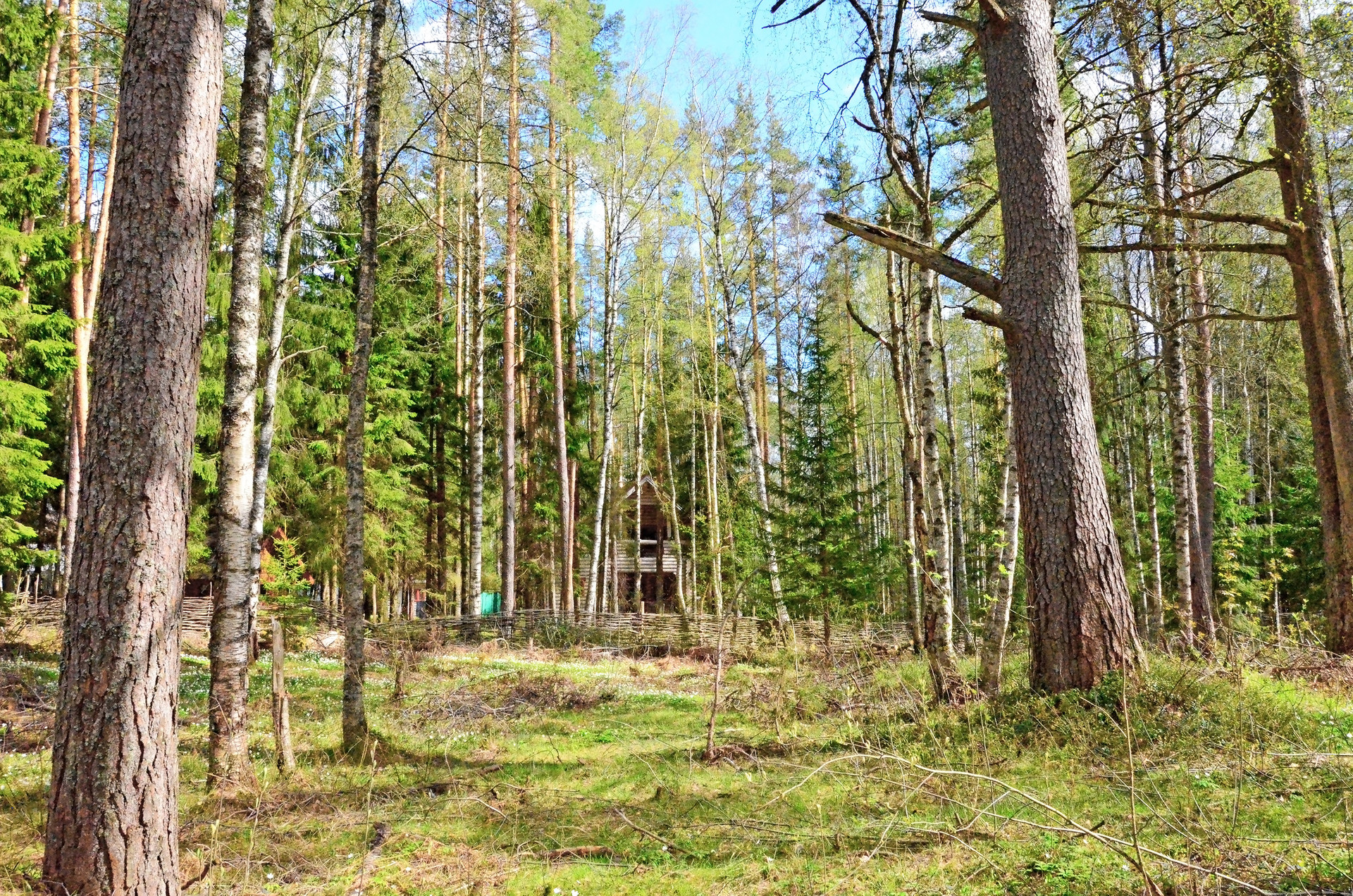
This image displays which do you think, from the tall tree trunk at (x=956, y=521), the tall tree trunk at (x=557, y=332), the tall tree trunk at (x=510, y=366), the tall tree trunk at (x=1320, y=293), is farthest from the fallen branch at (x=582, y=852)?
the tall tree trunk at (x=956, y=521)

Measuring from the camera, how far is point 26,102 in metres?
11.5

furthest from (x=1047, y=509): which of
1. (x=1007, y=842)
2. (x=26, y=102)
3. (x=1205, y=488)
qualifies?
(x=26, y=102)

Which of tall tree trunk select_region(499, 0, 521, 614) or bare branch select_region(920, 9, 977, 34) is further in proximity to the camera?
tall tree trunk select_region(499, 0, 521, 614)

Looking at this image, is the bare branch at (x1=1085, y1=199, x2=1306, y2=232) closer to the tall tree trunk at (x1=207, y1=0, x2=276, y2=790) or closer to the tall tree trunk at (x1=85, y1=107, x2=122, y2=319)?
the tall tree trunk at (x1=207, y1=0, x2=276, y2=790)

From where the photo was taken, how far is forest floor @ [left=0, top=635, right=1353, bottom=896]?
3.23 m

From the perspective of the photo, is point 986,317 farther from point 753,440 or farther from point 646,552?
point 646,552

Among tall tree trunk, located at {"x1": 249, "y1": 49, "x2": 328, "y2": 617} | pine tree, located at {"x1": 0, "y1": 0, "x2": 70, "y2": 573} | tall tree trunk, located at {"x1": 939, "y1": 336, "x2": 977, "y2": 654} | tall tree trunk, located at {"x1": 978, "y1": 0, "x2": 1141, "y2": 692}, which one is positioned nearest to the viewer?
tall tree trunk, located at {"x1": 978, "y1": 0, "x2": 1141, "y2": 692}

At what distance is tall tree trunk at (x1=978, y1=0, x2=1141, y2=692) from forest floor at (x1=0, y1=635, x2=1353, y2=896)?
0.38 meters

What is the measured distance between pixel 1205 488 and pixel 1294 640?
6152mm

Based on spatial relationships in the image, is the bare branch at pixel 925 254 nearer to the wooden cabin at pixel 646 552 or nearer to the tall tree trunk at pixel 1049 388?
the tall tree trunk at pixel 1049 388

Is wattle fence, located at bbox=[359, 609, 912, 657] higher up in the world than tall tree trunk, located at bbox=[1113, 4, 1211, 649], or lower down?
lower down

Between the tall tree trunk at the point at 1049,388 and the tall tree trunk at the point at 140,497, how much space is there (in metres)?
5.18

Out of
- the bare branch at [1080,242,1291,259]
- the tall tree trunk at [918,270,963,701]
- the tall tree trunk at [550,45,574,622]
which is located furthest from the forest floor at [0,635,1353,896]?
the tall tree trunk at [550,45,574,622]

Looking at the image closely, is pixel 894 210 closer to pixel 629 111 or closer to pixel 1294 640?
pixel 1294 640
